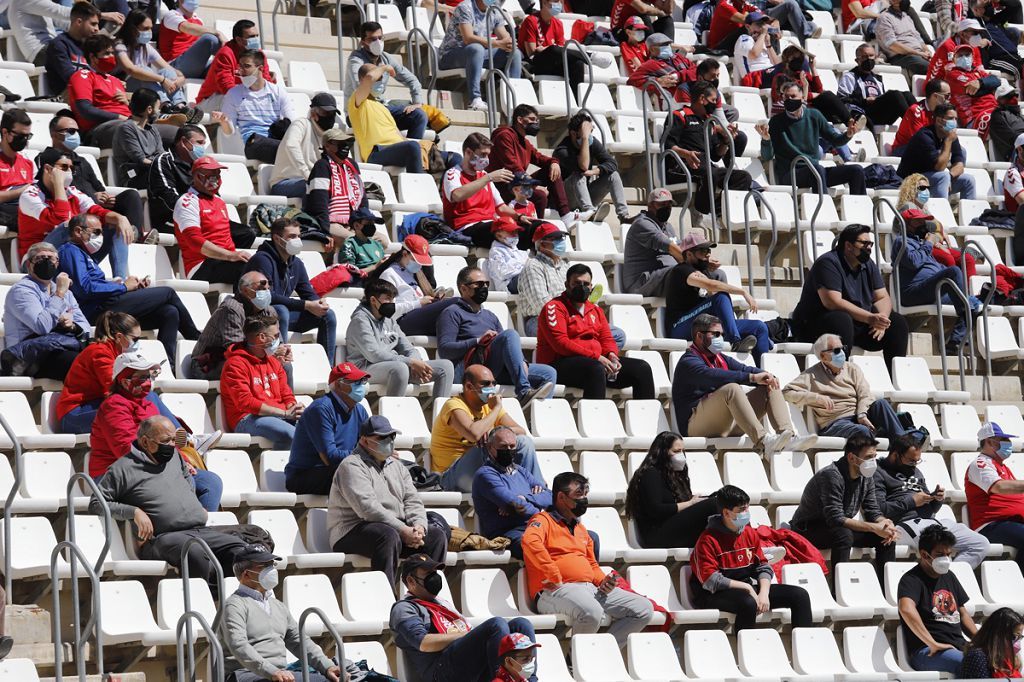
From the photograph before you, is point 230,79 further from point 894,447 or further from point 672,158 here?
point 894,447

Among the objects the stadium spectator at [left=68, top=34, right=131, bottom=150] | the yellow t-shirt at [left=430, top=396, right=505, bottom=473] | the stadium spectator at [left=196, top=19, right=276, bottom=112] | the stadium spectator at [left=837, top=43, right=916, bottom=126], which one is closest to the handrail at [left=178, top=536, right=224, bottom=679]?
the yellow t-shirt at [left=430, top=396, right=505, bottom=473]

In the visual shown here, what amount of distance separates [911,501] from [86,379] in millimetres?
4637

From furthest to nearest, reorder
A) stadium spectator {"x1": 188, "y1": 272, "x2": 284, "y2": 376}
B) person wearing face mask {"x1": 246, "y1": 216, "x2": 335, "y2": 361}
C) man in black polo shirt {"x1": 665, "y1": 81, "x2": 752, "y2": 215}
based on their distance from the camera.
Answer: man in black polo shirt {"x1": 665, "y1": 81, "x2": 752, "y2": 215}, person wearing face mask {"x1": 246, "y1": 216, "x2": 335, "y2": 361}, stadium spectator {"x1": 188, "y1": 272, "x2": 284, "y2": 376}

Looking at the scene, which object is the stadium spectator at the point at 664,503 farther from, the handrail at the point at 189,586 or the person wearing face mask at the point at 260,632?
the handrail at the point at 189,586

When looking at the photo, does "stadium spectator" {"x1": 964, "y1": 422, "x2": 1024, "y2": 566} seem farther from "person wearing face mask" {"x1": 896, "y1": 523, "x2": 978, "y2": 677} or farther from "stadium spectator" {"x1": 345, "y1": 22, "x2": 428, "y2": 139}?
"stadium spectator" {"x1": 345, "y1": 22, "x2": 428, "y2": 139}

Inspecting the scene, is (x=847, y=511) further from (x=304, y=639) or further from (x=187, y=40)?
(x=187, y=40)

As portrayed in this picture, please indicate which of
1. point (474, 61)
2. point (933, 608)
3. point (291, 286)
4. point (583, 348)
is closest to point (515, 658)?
point (933, 608)

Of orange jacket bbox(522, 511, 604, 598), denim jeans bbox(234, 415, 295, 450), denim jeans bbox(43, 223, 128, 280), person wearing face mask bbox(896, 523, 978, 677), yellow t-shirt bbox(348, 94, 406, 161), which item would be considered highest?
yellow t-shirt bbox(348, 94, 406, 161)

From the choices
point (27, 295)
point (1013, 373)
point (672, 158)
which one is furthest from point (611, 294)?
point (27, 295)

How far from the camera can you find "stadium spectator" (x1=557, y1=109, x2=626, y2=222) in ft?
46.0

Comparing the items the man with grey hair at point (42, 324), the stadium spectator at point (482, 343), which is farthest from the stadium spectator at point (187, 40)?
the man with grey hair at point (42, 324)

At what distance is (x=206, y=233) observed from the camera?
472 inches

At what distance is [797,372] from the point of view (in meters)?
12.9

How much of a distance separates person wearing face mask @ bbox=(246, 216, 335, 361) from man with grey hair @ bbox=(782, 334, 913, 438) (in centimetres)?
277
